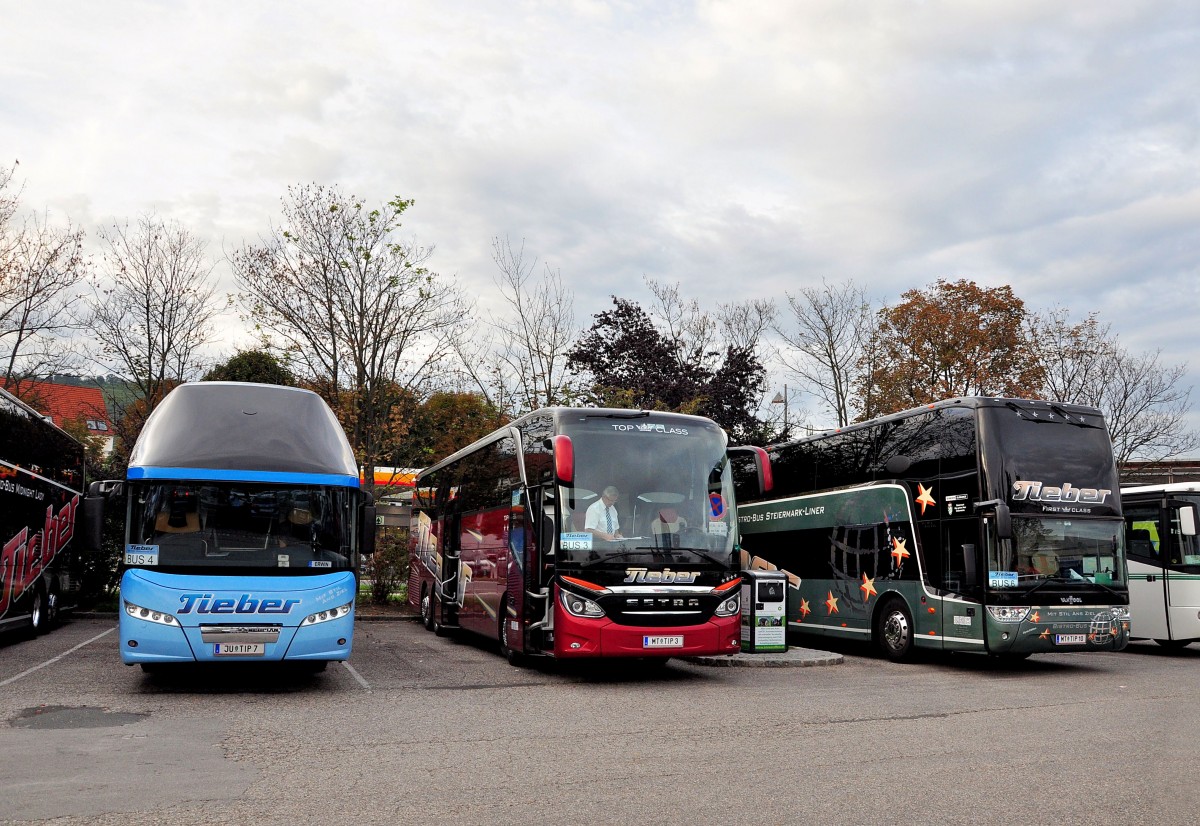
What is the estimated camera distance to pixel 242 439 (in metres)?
12.2

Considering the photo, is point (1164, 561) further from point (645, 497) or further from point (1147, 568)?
point (645, 497)

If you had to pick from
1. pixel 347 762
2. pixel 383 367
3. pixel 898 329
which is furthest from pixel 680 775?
pixel 898 329

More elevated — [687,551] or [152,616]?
[687,551]

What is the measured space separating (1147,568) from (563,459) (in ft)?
41.0

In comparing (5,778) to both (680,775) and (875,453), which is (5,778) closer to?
(680,775)

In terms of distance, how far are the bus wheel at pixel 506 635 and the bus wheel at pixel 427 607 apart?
227 inches

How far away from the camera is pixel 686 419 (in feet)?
45.8

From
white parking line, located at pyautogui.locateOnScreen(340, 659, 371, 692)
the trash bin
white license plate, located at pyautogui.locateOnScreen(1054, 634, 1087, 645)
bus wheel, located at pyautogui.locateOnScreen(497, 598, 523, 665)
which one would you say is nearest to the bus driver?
bus wheel, located at pyautogui.locateOnScreen(497, 598, 523, 665)

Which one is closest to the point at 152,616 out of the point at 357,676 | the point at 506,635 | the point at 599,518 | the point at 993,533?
the point at 357,676

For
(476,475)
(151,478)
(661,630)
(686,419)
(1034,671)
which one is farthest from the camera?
(476,475)

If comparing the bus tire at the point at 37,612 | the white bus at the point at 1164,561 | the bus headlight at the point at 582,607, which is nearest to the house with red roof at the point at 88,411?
the bus tire at the point at 37,612

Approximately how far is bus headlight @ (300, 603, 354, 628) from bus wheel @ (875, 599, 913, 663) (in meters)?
8.66

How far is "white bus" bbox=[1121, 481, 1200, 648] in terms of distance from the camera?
60.6ft

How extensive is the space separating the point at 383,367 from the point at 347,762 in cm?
1839
